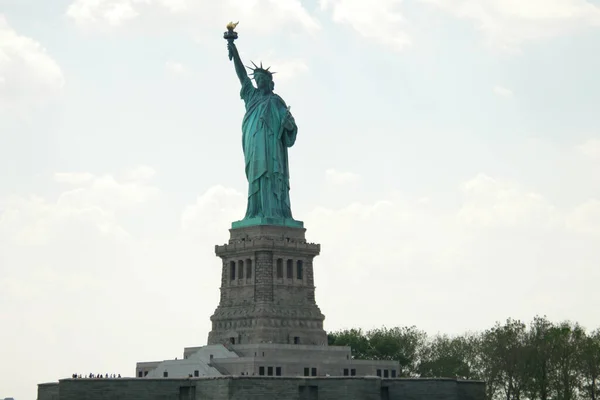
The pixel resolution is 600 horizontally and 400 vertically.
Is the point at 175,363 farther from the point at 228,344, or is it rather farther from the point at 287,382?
the point at 287,382

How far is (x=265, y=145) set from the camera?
105m

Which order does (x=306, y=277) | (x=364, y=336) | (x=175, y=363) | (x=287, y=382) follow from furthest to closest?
(x=364, y=336)
(x=306, y=277)
(x=175, y=363)
(x=287, y=382)

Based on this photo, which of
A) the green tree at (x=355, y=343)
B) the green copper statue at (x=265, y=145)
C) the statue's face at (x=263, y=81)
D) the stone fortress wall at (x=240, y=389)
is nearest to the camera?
the stone fortress wall at (x=240, y=389)

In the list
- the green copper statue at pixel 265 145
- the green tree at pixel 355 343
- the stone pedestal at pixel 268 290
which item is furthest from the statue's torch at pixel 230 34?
the green tree at pixel 355 343

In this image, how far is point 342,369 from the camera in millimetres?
97750

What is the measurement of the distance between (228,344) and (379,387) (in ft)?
60.1

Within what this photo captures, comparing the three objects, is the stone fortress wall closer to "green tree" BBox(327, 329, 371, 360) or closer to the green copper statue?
the green copper statue

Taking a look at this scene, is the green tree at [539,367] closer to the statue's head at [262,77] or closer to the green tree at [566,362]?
the green tree at [566,362]

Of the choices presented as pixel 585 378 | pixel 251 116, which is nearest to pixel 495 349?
pixel 585 378

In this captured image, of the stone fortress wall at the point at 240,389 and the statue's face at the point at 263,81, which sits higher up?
the statue's face at the point at 263,81

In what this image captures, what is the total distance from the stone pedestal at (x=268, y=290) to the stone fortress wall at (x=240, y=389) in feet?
52.9

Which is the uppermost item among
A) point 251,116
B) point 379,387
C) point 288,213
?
point 251,116

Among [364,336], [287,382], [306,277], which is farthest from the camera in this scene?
[364,336]

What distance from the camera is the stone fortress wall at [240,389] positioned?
3209 inches
